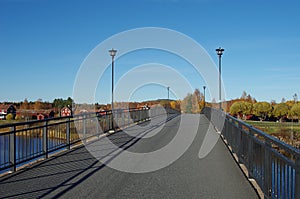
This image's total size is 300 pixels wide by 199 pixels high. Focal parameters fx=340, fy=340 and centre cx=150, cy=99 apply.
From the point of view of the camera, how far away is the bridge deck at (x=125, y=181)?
590 centimetres

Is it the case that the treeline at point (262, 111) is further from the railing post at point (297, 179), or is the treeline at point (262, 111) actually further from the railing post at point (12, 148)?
the railing post at point (297, 179)

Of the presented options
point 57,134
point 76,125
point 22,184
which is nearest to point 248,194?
point 22,184

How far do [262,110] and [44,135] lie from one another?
68454 mm

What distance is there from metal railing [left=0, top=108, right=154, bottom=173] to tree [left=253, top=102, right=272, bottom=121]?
200 ft

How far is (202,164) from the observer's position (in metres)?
8.85

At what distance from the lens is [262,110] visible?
72.5m

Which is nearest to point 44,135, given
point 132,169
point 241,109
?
point 132,169

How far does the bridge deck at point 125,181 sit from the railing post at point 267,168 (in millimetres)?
482

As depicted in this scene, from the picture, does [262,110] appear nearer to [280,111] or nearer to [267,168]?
[280,111]

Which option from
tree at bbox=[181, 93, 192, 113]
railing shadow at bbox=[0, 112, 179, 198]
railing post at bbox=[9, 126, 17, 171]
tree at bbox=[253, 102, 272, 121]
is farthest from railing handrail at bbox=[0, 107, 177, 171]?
→ tree at bbox=[253, 102, 272, 121]

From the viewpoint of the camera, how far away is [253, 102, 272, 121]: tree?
72375mm

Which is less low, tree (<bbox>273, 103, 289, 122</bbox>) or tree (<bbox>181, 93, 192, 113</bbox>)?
tree (<bbox>181, 93, 192, 113</bbox>)

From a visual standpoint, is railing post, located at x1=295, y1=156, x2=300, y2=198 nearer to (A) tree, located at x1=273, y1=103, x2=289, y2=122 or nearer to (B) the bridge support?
(B) the bridge support

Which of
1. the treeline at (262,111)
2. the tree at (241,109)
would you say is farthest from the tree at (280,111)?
the tree at (241,109)
